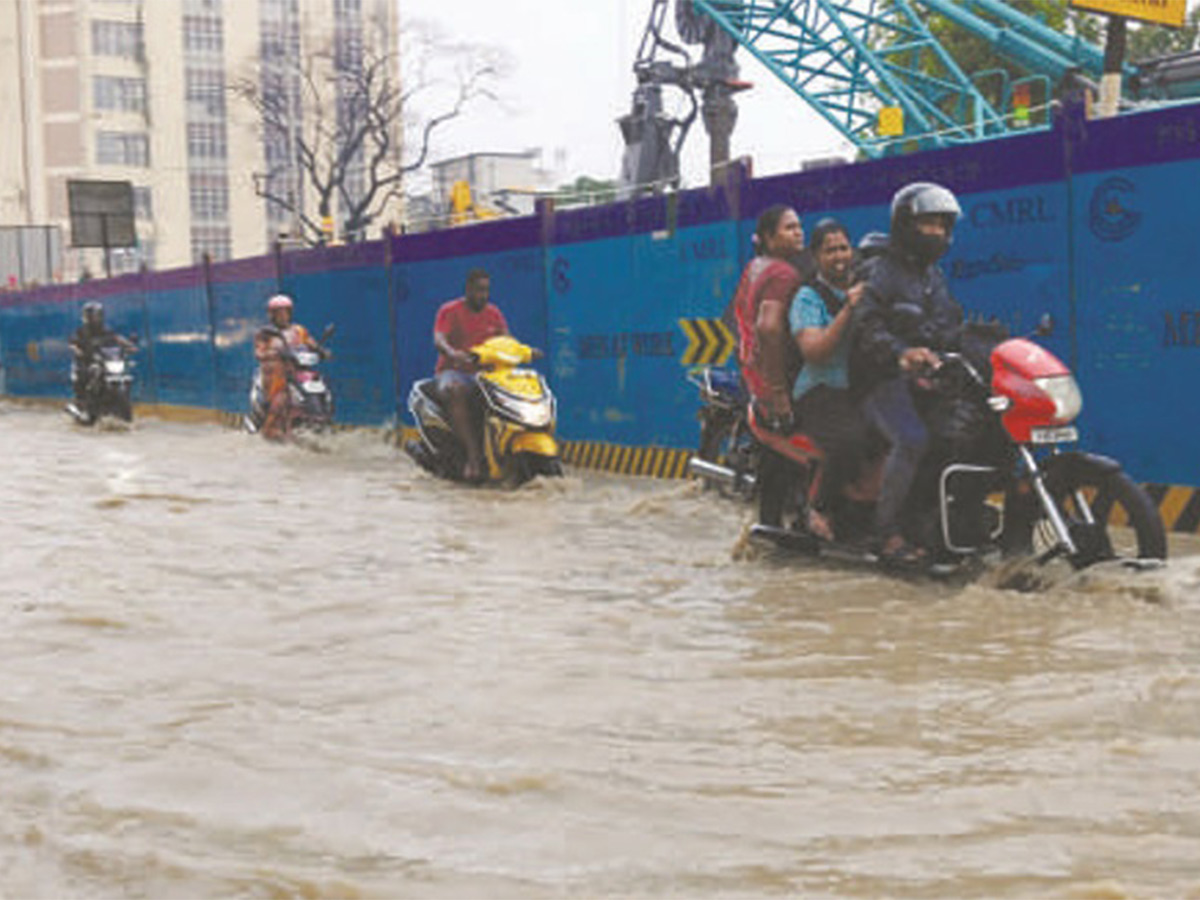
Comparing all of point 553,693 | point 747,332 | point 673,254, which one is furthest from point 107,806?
point 673,254

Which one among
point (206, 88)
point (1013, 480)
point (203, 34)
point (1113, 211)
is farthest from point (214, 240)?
point (1013, 480)

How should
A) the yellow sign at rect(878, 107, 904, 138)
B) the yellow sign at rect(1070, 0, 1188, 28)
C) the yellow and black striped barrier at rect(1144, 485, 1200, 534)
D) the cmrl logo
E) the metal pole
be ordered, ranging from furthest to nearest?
the yellow sign at rect(878, 107, 904, 138), the yellow sign at rect(1070, 0, 1188, 28), the metal pole, the cmrl logo, the yellow and black striped barrier at rect(1144, 485, 1200, 534)

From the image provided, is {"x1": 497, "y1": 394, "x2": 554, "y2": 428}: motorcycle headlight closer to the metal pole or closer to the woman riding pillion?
the woman riding pillion

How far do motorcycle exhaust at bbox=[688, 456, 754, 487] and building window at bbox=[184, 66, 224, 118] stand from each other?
3026 inches

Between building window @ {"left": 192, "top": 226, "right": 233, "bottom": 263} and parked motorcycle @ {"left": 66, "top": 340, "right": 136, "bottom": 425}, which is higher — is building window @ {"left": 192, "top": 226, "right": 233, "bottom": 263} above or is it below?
above

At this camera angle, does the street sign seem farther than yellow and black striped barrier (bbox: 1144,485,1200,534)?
Yes

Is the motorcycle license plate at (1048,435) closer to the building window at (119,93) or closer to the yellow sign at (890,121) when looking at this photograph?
the yellow sign at (890,121)

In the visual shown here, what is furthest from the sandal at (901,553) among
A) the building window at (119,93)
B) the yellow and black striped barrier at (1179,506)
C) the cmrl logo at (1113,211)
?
the building window at (119,93)

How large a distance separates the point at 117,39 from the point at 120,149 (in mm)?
5561

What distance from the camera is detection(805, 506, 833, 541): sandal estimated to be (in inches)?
272

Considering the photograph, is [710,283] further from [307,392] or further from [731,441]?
[307,392]

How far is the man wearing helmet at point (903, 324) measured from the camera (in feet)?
20.8

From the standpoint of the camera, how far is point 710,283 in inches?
443

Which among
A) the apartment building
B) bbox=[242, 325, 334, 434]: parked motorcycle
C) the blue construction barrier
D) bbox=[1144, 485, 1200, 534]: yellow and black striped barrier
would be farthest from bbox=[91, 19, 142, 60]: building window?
bbox=[1144, 485, 1200, 534]: yellow and black striped barrier
